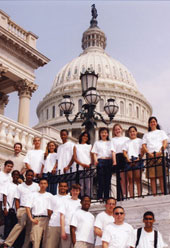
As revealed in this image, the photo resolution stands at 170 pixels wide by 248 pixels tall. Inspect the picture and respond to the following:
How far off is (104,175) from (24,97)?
49.2ft

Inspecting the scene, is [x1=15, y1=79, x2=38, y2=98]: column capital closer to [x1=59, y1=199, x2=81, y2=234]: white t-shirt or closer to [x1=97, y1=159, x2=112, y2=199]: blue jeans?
[x1=97, y1=159, x2=112, y2=199]: blue jeans

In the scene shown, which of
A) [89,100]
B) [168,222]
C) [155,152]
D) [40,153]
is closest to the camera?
[168,222]

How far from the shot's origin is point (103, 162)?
9117 mm

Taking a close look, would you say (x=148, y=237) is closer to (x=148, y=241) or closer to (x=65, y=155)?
(x=148, y=241)

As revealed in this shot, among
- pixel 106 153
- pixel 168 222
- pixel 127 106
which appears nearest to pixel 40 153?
pixel 106 153

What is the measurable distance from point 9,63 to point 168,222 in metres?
17.9

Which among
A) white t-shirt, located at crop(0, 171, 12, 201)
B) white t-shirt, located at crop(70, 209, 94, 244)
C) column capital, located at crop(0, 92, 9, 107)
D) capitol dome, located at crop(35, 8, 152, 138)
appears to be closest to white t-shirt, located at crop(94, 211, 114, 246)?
white t-shirt, located at crop(70, 209, 94, 244)

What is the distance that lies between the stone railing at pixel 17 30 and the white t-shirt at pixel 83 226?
1755cm

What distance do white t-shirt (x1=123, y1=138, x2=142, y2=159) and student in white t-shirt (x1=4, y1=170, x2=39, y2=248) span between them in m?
2.12

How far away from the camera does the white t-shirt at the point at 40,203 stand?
7891 millimetres

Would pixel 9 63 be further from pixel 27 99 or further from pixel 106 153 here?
pixel 106 153

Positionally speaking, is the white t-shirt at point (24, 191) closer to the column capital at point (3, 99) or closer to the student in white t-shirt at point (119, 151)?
the student in white t-shirt at point (119, 151)

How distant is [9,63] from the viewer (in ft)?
76.1

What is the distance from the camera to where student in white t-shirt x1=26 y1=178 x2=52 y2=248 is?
7.77 meters
